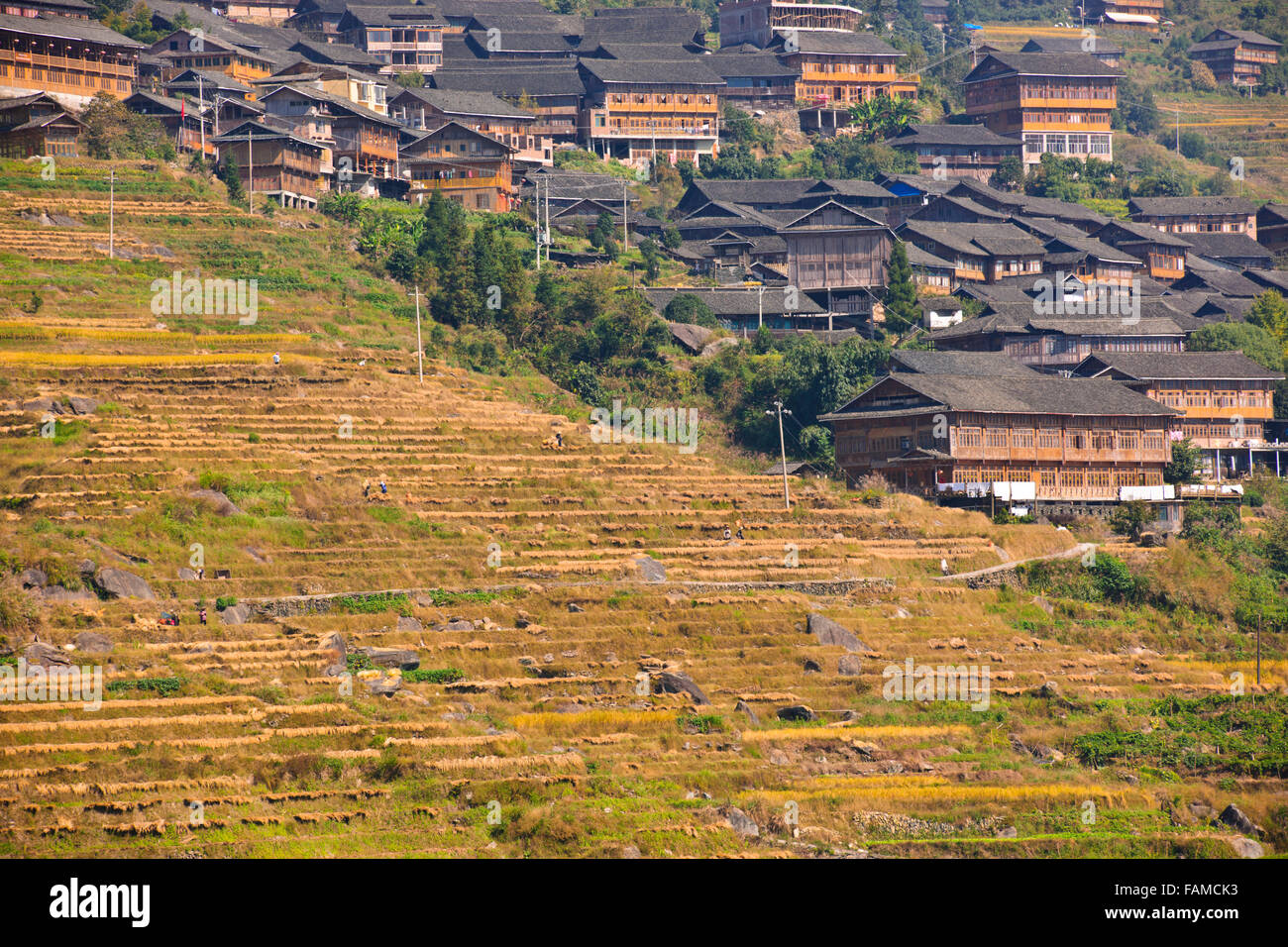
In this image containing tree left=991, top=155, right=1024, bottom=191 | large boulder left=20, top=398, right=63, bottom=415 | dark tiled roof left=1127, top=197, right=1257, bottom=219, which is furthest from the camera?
tree left=991, top=155, right=1024, bottom=191

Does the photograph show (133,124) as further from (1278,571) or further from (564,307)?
(1278,571)

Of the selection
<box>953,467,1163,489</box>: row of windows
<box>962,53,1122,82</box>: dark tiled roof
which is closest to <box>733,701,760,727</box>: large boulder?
<box>953,467,1163,489</box>: row of windows

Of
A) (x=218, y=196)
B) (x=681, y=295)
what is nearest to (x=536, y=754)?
(x=681, y=295)

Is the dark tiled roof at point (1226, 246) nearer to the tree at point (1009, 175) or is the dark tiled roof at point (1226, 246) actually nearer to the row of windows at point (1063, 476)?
the tree at point (1009, 175)

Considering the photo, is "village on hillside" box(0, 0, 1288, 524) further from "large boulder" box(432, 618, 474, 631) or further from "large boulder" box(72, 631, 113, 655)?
"large boulder" box(72, 631, 113, 655)

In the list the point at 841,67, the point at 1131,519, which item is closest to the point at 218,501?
the point at 1131,519

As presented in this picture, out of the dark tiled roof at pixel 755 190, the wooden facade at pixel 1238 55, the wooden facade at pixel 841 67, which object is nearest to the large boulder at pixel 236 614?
the dark tiled roof at pixel 755 190
